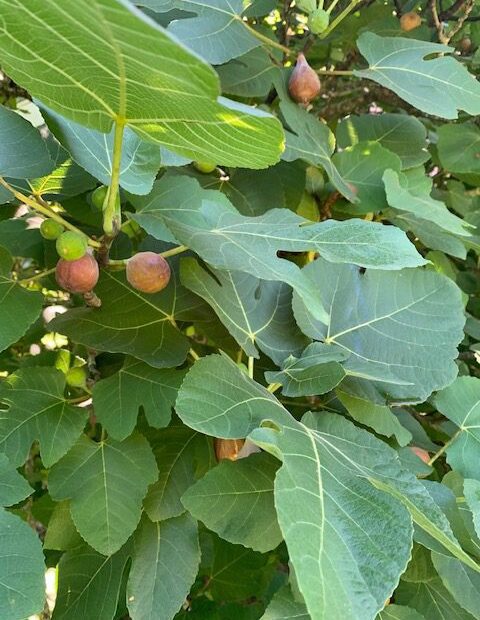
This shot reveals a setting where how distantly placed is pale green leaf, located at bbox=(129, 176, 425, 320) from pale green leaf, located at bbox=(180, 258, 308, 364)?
0.25 ft

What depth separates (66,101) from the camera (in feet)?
1.90

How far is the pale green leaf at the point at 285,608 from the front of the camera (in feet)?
2.53

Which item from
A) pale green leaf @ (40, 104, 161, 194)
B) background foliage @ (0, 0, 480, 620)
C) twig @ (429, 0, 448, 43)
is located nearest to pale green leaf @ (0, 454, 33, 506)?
background foliage @ (0, 0, 480, 620)

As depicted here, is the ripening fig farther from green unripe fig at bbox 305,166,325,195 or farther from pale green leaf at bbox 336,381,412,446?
green unripe fig at bbox 305,166,325,195

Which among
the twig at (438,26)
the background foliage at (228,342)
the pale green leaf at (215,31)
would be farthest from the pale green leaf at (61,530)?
the twig at (438,26)

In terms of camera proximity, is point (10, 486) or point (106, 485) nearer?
point (10, 486)

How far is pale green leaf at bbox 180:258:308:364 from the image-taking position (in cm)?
81

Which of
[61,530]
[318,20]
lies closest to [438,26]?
[318,20]

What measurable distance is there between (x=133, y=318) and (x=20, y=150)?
0.26 metres

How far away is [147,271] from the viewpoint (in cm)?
80

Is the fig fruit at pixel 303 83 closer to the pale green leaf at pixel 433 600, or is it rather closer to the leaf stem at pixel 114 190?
the leaf stem at pixel 114 190

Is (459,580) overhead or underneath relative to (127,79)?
underneath

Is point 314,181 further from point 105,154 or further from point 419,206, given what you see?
point 105,154

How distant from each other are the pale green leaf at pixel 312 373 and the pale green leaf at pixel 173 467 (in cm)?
19
